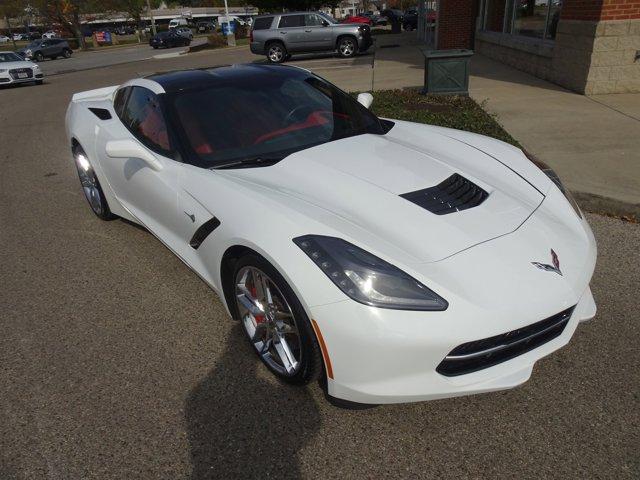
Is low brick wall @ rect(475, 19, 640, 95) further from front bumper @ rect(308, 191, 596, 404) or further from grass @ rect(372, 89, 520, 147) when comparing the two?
front bumper @ rect(308, 191, 596, 404)

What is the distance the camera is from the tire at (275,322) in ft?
7.03

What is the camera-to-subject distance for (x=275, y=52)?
63.3 ft

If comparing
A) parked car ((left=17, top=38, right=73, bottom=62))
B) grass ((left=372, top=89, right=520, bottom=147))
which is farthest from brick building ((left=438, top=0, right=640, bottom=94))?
parked car ((left=17, top=38, right=73, bottom=62))

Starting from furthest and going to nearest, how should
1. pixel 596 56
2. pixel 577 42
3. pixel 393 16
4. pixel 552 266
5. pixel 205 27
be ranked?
pixel 205 27 → pixel 393 16 → pixel 577 42 → pixel 596 56 → pixel 552 266

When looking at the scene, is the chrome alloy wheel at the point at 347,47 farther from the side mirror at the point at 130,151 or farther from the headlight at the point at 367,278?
the headlight at the point at 367,278

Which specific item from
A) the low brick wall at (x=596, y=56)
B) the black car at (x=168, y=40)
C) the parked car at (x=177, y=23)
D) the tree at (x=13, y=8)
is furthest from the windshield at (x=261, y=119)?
the parked car at (x=177, y=23)

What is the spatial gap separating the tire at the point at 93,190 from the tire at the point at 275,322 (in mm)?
2428

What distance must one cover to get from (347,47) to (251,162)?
18.0m

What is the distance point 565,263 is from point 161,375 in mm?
2116

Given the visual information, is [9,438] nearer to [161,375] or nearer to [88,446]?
[88,446]

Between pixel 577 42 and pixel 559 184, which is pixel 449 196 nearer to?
pixel 559 184

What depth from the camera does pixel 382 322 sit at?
1901 millimetres

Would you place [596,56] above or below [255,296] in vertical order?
above

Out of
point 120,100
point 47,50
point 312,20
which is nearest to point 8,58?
point 312,20
